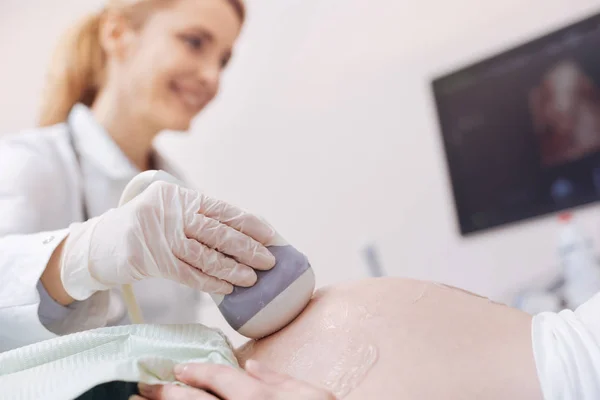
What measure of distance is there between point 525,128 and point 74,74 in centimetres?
151

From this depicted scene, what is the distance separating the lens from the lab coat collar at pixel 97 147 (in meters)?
1.65

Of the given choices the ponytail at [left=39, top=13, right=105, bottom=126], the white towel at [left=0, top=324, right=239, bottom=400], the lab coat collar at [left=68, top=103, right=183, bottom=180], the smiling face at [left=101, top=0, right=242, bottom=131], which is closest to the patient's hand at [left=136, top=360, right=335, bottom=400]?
the white towel at [left=0, top=324, right=239, bottom=400]

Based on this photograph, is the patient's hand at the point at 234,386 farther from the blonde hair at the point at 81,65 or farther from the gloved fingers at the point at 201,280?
the blonde hair at the point at 81,65

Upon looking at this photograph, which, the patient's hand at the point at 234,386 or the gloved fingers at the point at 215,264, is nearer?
the patient's hand at the point at 234,386

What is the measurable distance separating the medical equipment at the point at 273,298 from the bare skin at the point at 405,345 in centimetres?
2

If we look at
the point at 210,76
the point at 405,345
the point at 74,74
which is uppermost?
the point at 74,74

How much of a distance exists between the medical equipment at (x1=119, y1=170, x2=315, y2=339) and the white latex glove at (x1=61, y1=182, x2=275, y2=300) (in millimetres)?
15

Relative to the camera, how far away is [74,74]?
194 centimetres

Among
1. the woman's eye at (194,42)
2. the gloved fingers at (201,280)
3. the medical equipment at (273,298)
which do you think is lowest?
the medical equipment at (273,298)

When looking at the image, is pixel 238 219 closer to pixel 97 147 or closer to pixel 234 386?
pixel 234 386

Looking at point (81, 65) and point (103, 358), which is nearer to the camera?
point (103, 358)

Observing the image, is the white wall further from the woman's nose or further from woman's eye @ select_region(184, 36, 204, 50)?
woman's eye @ select_region(184, 36, 204, 50)

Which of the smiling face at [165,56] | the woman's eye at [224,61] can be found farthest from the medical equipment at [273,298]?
the woman's eye at [224,61]

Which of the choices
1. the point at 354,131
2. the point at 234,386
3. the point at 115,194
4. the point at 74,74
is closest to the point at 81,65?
the point at 74,74
